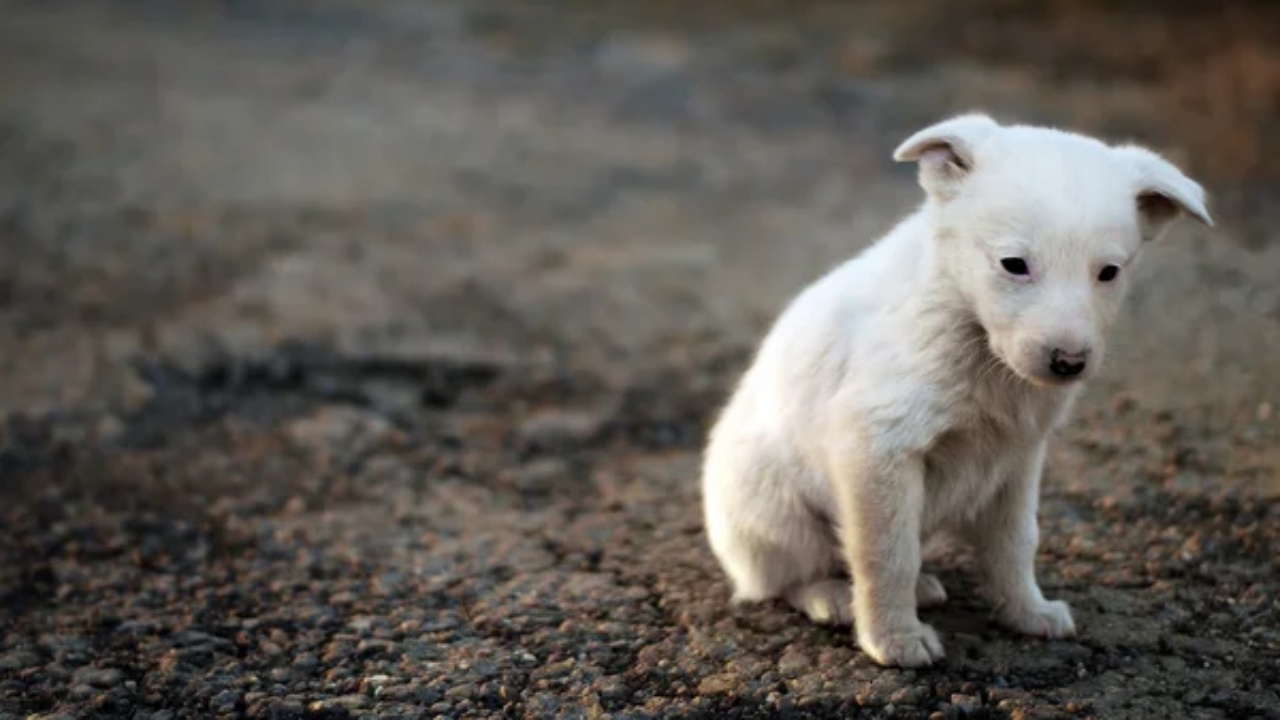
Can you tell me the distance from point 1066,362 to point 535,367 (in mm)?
3649

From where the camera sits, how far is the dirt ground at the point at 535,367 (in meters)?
3.84

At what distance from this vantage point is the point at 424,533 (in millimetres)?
4910

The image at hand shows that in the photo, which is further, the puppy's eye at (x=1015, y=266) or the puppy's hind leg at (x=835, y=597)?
the puppy's hind leg at (x=835, y=597)

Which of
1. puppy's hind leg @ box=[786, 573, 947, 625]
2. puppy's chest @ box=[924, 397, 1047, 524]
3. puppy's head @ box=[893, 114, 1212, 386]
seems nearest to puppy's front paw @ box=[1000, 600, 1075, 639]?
puppy's hind leg @ box=[786, 573, 947, 625]

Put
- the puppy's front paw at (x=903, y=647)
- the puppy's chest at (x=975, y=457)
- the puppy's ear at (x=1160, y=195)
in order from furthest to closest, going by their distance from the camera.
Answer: the puppy's front paw at (x=903, y=647), the puppy's chest at (x=975, y=457), the puppy's ear at (x=1160, y=195)

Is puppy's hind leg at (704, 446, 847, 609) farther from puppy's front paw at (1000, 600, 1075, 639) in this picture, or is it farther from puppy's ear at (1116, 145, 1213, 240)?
puppy's ear at (1116, 145, 1213, 240)

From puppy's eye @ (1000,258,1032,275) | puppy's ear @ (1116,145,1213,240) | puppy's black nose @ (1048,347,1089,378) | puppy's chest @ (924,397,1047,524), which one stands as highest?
puppy's ear @ (1116,145,1213,240)

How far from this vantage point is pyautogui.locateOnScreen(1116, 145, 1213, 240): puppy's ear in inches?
124

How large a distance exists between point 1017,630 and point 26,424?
4032mm

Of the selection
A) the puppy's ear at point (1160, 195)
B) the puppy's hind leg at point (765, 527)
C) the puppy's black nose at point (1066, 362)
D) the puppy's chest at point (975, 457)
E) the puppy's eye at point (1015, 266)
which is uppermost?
the puppy's ear at point (1160, 195)

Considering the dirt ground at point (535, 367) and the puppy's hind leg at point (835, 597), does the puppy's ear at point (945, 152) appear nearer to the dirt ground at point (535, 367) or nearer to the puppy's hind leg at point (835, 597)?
the puppy's hind leg at point (835, 597)

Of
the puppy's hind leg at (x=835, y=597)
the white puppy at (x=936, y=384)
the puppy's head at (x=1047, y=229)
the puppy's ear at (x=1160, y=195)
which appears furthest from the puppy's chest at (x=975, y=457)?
the puppy's ear at (x=1160, y=195)

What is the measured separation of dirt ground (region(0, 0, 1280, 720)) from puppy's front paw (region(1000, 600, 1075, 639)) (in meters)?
0.04

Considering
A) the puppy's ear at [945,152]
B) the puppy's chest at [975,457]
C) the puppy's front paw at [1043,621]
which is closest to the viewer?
→ the puppy's ear at [945,152]
